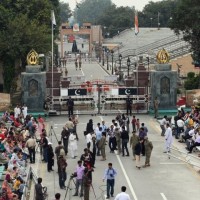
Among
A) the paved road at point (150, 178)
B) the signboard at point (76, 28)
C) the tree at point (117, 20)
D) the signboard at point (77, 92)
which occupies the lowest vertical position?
the paved road at point (150, 178)

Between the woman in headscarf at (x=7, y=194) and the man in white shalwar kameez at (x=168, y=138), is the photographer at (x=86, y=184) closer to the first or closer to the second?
the woman in headscarf at (x=7, y=194)

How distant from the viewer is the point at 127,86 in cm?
4575

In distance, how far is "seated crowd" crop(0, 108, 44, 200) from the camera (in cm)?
2195

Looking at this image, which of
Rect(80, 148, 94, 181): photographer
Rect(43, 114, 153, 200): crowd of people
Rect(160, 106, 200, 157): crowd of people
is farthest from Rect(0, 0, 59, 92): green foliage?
Rect(80, 148, 94, 181): photographer

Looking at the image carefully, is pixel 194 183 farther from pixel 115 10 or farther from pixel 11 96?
pixel 115 10

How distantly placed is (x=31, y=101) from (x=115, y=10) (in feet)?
372

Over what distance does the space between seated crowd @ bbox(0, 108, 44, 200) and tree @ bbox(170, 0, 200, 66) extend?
948 inches

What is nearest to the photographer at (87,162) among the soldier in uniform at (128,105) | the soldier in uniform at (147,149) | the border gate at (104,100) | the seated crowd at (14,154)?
the seated crowd at (14,154)

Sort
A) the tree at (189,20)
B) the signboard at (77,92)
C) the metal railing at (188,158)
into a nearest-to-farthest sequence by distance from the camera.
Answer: the metal railing at (188,158)
the signboard at (77,92)
the tree at (189,20)

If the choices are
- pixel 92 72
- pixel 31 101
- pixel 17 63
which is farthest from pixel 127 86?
pixel 92 72

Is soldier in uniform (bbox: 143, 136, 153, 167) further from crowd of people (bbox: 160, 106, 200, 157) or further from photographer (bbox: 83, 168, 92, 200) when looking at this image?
photographer (bbox: 83, 168, 92, 200)

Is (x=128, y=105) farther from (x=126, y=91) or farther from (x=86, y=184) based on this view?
(x=86, y=184)

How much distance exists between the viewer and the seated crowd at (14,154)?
2195 cm

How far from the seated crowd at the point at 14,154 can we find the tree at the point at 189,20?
2407 cm
